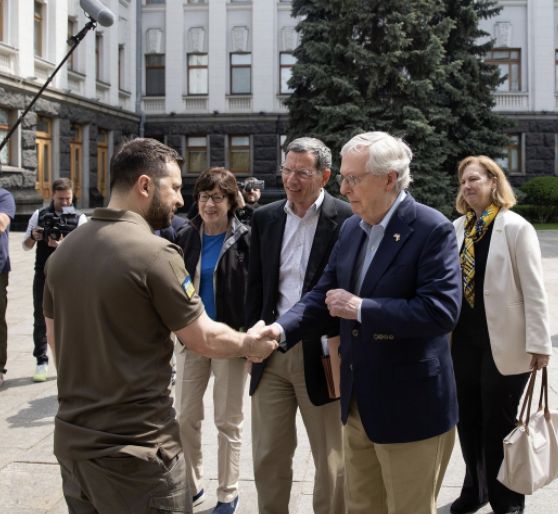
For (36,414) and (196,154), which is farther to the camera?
(196,154)

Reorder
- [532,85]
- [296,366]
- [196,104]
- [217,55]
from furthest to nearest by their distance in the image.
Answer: [196,104] < [217,55] < [532,85] < [296,366]

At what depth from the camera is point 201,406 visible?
4.21 metres

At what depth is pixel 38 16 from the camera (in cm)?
2312

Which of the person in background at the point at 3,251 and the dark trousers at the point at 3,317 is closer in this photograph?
A: the person in background at the point at 3,251

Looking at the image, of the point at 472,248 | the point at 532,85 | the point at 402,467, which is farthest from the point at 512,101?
the point at 402,467

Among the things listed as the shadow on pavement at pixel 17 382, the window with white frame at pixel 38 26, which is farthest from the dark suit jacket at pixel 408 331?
the window with white frame at pixel 38 26

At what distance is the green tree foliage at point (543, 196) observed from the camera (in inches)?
947

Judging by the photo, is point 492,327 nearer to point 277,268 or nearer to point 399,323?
point 277,268

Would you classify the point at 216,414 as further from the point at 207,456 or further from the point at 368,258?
the point at 368,258

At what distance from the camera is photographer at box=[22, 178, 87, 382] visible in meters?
6.36

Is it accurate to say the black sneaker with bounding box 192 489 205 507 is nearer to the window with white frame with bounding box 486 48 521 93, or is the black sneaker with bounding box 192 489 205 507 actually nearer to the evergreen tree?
the evergreen tree

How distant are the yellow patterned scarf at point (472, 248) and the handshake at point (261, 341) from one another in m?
1.27

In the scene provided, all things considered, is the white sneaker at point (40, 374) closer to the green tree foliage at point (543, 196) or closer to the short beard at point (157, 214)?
the short beard at point (157, 214)

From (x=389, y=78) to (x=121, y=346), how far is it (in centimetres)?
1773
